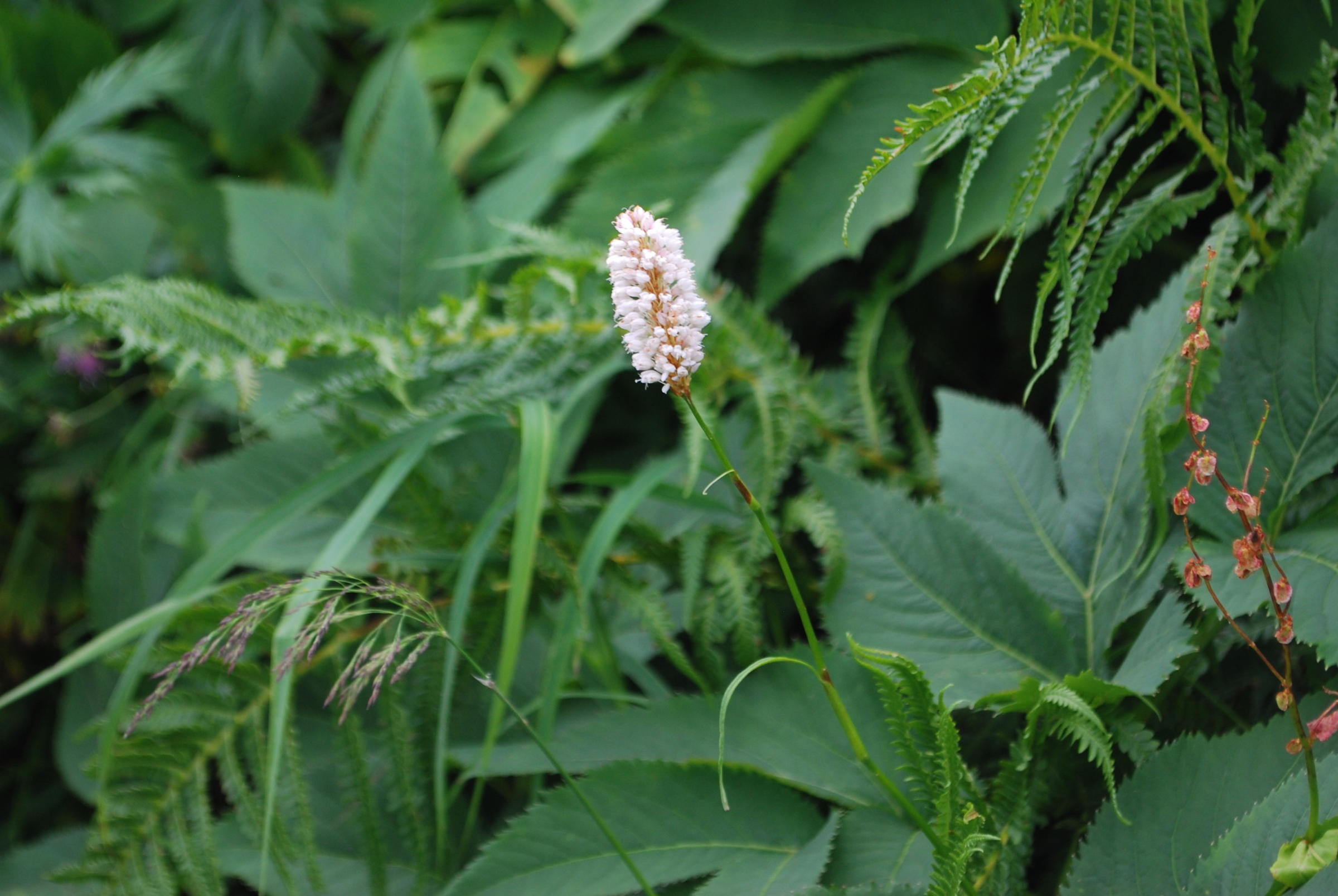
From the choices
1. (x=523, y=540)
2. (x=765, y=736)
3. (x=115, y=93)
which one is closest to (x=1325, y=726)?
(x=765, y=736)

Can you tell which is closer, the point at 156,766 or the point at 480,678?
the point at 480,678

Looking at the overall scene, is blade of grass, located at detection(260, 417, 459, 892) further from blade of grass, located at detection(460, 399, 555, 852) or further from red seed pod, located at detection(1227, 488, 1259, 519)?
red seed pod, located at detection(1227, 488, 1259, 519)

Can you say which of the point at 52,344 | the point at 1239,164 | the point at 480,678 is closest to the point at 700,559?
the point at 480,678

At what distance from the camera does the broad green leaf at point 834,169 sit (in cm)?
112

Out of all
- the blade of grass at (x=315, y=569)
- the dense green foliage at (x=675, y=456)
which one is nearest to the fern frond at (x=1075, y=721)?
the dense green foliage at (x=675, y=456)

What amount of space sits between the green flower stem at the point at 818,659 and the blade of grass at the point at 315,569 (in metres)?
0.38

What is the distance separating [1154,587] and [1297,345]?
0.73 ft

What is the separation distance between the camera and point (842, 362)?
1454 millimetres

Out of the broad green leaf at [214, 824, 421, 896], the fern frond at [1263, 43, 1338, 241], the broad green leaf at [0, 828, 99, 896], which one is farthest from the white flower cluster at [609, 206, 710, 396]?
the broad green leaf at [0, 828, 99, 896]

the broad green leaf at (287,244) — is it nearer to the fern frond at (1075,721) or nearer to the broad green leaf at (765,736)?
the broad green leaf at (765,736)

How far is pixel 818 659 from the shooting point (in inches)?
22.3

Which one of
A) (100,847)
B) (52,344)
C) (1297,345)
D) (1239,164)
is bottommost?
(100,847)

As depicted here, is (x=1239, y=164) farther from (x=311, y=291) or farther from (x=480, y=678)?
(x=311, y=291)

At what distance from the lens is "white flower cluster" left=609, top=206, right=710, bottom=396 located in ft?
1.65
